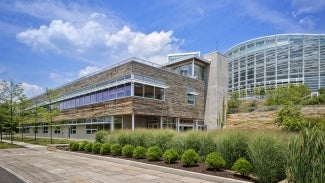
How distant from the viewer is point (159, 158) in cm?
1348

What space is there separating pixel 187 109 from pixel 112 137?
936 inches

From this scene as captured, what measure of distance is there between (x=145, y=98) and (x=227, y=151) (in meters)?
22.1

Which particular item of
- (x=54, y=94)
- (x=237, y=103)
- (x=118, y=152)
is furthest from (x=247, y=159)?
(x=237, y=103)

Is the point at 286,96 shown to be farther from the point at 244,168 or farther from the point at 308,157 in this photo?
the point at 308,157

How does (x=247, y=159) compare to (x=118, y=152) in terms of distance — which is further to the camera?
(x=118, y=152)

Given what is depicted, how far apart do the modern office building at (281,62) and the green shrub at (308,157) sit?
85609 millimetres

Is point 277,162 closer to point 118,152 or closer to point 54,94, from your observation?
point 118,152

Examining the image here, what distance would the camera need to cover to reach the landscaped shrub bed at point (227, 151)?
18.3ft

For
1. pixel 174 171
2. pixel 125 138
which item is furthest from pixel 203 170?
pixel 125 138

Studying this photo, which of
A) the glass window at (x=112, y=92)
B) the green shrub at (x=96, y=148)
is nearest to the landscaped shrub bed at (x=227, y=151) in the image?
the green shrub at (x=96, y=148)

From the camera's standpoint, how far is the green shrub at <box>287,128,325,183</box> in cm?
477

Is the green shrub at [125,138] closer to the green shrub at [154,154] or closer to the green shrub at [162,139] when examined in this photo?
the green shrub at [162,139]

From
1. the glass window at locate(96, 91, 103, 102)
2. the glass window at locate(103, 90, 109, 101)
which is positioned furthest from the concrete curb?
the glass window at locate(96, 91, 103, 102)

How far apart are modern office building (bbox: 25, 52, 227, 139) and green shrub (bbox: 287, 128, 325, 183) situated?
25.8m
